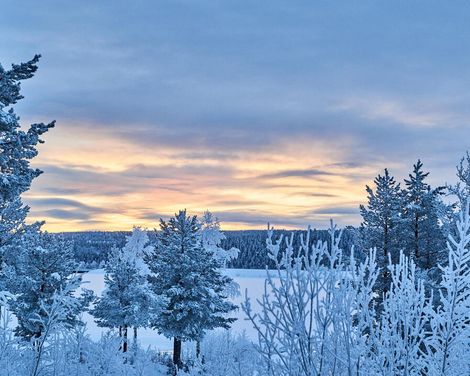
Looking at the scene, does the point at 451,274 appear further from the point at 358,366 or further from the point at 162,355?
the point at 162,355

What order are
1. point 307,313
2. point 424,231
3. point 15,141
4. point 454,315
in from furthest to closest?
point 424,231 → point 15,141 → point 307,313 → point 454,315

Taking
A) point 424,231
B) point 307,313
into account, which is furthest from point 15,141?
point 424,231

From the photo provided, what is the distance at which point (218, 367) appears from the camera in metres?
15.8

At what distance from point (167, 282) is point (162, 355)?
8054 mm

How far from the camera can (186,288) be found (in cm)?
3156

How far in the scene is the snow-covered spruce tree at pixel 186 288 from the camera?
30.7 meters

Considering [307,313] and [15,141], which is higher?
[15,141]

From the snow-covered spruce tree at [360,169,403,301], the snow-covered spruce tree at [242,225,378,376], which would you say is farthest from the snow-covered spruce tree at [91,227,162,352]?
the snow-covered spruce tree at [242,225,378,376]

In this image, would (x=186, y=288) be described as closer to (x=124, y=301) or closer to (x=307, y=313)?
(x=124, y=301)

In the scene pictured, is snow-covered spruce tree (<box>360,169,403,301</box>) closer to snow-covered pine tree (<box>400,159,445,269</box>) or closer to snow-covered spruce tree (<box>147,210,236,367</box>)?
snow-covered pine tree (<box>400,159,445,269</box>)

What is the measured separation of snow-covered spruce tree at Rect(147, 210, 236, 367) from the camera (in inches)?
1208

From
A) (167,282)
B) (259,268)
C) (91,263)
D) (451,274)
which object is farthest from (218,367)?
(91,263)

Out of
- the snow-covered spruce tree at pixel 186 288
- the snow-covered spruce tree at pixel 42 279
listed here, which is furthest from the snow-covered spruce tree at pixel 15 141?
the snow-covered spruce tree at pixel 186 288

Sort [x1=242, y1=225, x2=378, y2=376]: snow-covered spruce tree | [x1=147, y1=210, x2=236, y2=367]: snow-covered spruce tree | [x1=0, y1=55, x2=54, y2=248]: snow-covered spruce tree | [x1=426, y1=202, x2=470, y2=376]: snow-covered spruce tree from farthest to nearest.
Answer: [x1=147, y1=210, x2=236, y2=367]: snow-covered spruce tree
[x1=0, y1=55, x2=54, y2=248]: snow-covered spruce tree
[x1=242, y1=225, x2=378, y2=376]: snow-covered spruce tree
[x1=426, y1=202, x2=470, y2=376]: snow-covered spruce tree
